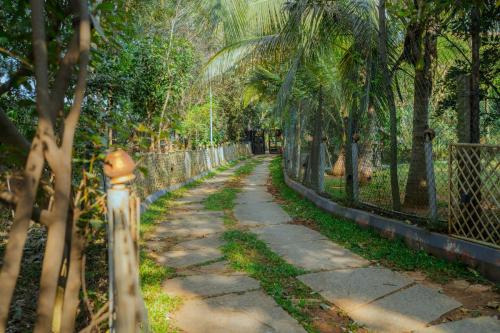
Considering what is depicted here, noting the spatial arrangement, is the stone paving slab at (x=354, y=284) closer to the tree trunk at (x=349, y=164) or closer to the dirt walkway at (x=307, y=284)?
the dirt walkway at (x=307, y=284)

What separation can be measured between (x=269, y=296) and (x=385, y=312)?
3.27ft

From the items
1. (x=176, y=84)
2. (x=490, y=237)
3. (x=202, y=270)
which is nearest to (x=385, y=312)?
(x=490, y=237)

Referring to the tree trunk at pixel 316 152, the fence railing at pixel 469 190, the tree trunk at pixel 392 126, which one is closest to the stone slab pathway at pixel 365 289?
the fence railing at pixel 469 190

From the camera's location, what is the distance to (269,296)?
3.82 m

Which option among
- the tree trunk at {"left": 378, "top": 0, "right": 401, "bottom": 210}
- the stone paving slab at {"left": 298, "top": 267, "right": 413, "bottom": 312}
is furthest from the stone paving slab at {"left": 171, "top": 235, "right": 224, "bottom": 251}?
the tree trunk at {"left": 378, "top": 0, "right": 401, "bottom": 210}

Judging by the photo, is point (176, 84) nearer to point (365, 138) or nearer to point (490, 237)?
point (365, 138)

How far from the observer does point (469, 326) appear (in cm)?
313

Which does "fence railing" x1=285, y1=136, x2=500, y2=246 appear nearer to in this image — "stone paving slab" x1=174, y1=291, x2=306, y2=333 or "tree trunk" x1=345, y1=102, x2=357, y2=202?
"tree trunk" x1=345, y1=102, x2=357, y2=202

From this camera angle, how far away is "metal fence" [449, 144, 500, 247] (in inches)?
174

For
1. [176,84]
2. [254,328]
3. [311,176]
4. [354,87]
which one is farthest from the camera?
[176,84]

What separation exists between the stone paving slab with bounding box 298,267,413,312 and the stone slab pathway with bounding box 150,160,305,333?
56 centimetres

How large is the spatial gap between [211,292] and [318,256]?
1.74 metres

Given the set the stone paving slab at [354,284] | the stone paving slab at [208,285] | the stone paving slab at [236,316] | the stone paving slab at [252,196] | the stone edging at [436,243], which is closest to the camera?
the stone paving slab at [236,316]

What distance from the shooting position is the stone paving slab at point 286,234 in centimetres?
609
